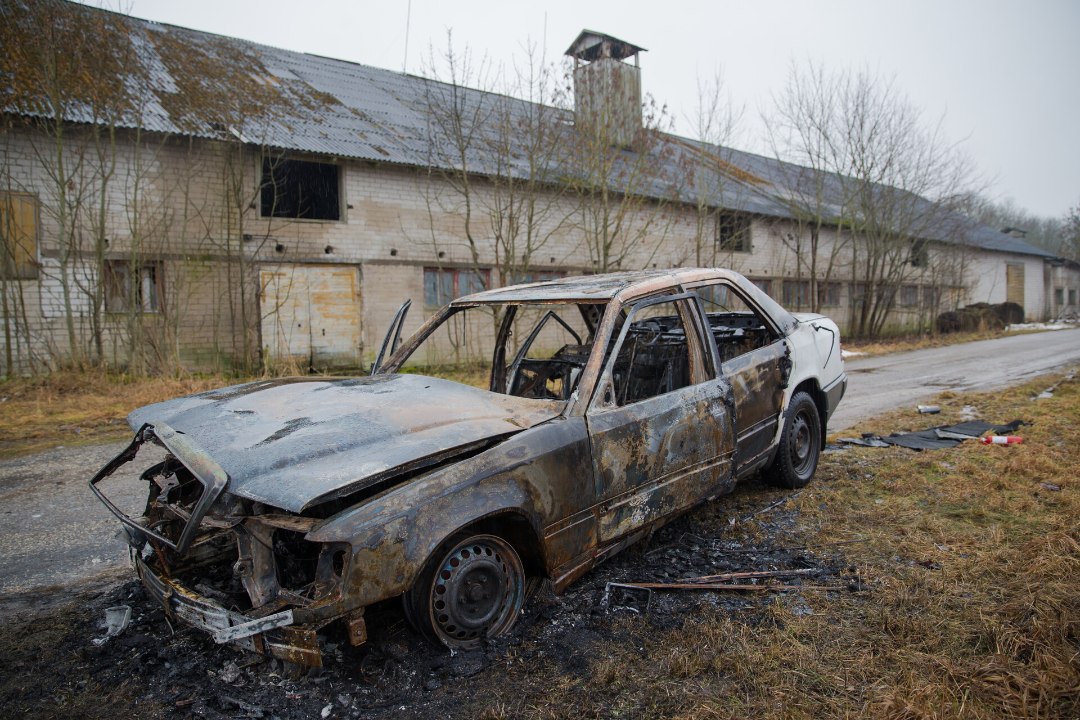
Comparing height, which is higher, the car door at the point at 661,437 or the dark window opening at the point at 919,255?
the dark window opening at the point at 919,255

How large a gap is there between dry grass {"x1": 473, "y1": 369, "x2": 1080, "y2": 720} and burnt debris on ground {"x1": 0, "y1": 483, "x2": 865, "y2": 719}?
122 mm

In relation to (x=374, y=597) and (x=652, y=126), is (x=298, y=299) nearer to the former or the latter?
(x=652, y=126)

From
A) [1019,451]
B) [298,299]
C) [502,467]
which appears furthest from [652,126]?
[502,467]

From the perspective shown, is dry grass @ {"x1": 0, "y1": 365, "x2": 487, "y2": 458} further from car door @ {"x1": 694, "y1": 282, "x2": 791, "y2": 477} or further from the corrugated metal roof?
the corrugated metal roof

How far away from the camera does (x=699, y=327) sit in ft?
12.4

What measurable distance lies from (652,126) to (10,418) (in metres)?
13.0

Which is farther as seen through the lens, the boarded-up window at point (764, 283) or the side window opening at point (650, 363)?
the boarded-up window at point (764, 283)

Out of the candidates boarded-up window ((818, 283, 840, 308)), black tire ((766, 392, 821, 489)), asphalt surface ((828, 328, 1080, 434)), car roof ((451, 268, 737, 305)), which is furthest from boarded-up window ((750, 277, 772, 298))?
car roof ((451, 268, 737, 305))

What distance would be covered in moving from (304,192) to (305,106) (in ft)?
7.60

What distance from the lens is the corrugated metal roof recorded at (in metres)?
12.4

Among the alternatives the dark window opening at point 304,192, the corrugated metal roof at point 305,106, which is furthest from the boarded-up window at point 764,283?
the dark window opening at point 304,192

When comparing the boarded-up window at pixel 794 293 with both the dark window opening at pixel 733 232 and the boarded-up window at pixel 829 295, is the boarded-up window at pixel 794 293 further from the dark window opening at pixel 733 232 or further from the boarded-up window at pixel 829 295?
the dark window opening at pixel 733 232

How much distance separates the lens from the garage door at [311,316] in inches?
504

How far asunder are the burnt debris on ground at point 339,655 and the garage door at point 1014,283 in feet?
136
